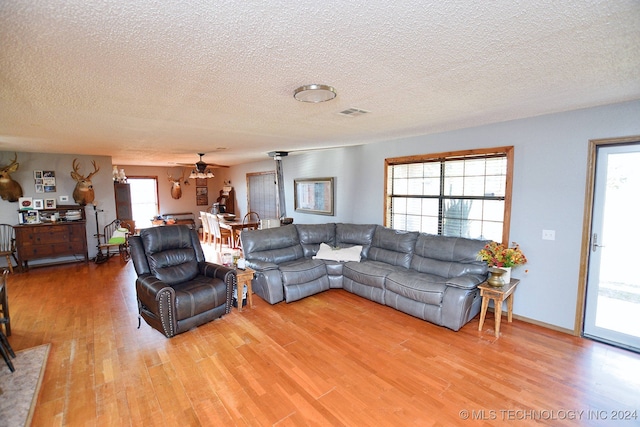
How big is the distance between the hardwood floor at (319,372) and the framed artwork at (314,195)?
2870 millimetres

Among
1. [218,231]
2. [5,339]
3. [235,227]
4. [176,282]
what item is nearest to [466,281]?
[176,282]

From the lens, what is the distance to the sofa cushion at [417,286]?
3260mm

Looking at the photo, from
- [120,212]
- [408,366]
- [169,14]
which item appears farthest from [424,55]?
[120,212]

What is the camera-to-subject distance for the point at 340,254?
178 inches

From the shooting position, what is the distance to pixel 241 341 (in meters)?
2.97

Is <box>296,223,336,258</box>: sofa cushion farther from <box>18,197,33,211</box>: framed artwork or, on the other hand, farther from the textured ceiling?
<box>18,197,33,211</box>: framed artwork

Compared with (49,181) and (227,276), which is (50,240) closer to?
(49,181)

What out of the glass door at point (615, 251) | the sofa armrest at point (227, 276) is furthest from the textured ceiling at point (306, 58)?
the sofa armrest at point (227, 276)

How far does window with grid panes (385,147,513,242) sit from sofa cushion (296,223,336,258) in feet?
3.31

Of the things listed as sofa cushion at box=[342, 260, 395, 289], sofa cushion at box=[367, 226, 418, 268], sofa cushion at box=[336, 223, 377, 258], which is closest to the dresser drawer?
sofa cushion at box=[336, 223, 377, 258]

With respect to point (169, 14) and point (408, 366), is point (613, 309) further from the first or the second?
point (169, 14)

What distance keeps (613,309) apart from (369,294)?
251 centimetres

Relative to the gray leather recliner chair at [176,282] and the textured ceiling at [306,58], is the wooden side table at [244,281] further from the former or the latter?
the textured ceiling at [306,58]

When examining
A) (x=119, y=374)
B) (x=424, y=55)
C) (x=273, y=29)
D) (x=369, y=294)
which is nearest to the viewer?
(x=273, y=29)
